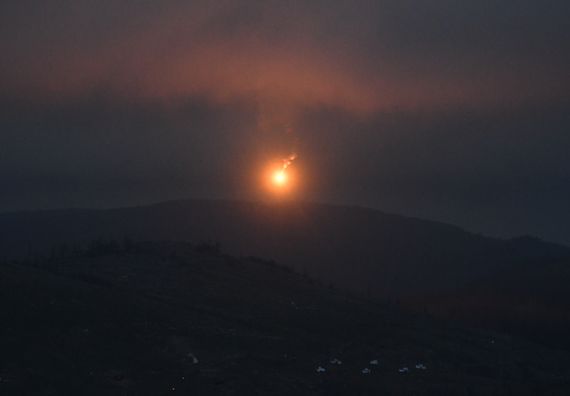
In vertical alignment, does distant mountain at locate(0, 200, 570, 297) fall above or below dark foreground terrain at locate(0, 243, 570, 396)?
above

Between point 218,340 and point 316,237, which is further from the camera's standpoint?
point 316,237

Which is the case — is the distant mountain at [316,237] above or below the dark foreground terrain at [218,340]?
above

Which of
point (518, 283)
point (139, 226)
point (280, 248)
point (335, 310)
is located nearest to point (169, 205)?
point (139, 226)

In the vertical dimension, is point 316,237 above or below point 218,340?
above

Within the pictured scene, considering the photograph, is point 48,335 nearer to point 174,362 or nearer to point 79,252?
point 174,362

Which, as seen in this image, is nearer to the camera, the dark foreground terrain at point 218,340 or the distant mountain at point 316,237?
the dark foreground terrain at point 218,340
